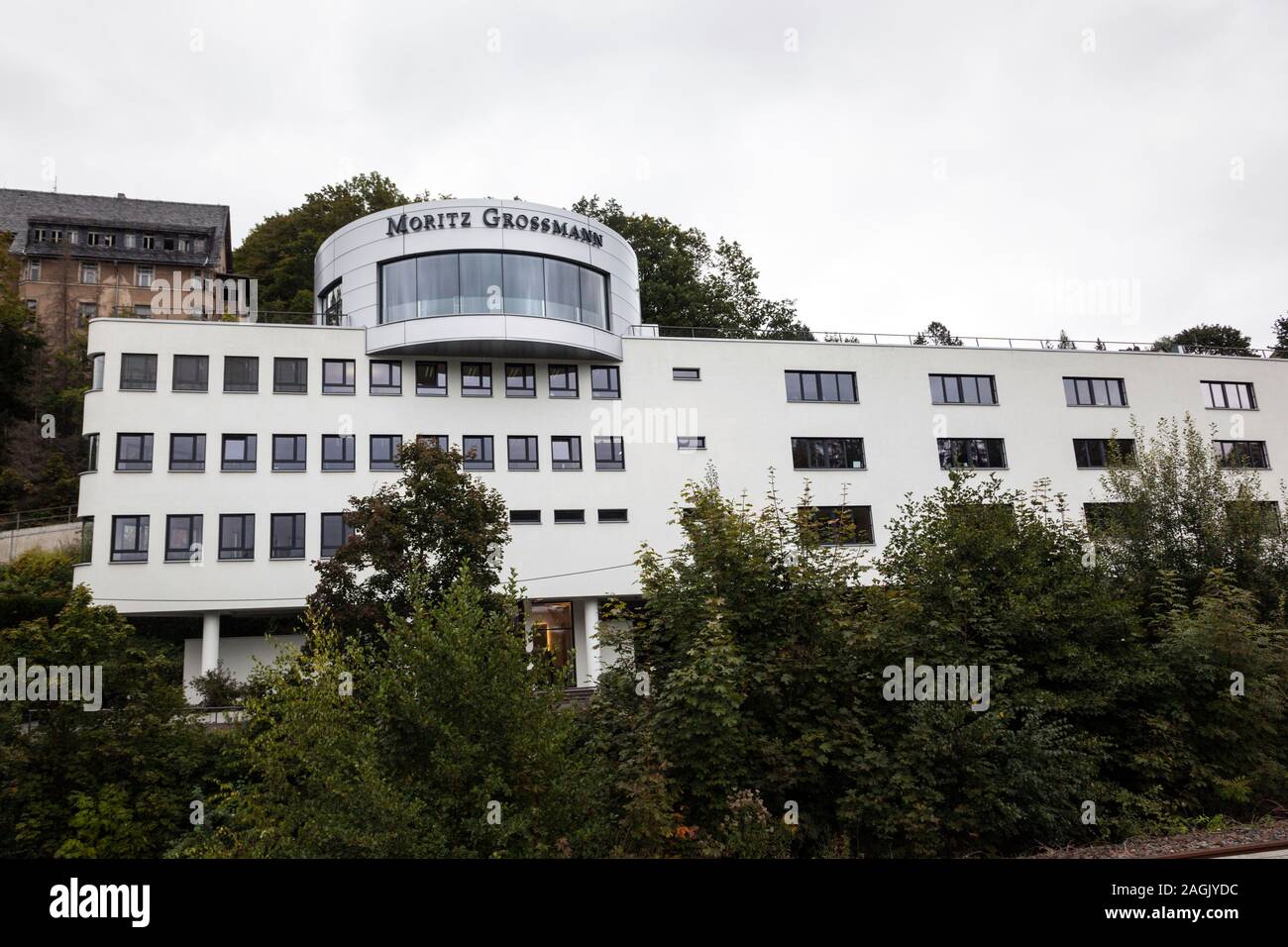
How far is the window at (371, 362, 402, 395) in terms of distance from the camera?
34031 mm

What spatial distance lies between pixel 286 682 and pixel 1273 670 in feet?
62.6

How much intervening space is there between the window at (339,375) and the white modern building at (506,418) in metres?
0.08

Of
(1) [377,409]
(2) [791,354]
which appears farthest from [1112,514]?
(1) [377,409]

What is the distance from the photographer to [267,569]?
104ft

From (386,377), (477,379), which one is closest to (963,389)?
(477,379)

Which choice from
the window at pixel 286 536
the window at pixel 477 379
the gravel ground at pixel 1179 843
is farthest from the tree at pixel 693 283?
the gravel ground at pixel 1179 843

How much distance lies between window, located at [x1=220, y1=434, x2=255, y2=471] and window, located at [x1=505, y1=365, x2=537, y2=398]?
9686 millimetres

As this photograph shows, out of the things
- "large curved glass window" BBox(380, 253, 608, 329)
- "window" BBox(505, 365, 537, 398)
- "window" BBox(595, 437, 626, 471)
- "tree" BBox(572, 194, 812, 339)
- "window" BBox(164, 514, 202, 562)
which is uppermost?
"tree" BBox(572, 194, 812, 339)

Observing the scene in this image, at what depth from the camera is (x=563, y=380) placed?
3578 centimetres

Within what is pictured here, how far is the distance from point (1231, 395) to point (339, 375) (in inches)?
1680

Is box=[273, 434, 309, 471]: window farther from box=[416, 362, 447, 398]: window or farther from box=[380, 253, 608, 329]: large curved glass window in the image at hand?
box=[380, 253, 608, 329]: large curved glass window

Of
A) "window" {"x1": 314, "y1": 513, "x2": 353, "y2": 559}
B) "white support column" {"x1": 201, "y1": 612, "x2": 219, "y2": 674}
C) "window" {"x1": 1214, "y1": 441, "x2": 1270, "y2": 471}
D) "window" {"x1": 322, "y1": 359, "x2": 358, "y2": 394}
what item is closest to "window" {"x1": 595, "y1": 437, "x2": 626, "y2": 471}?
"window" {"x1": 322, "y1": 359, "x2": 358, "y2": 394}
